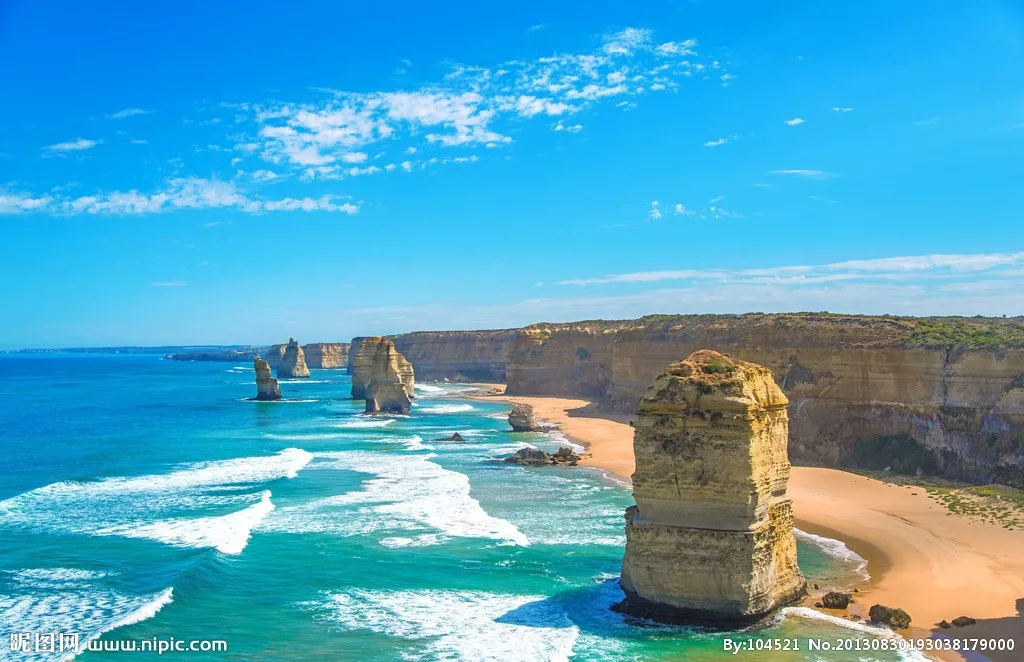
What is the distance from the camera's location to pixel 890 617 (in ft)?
56.0

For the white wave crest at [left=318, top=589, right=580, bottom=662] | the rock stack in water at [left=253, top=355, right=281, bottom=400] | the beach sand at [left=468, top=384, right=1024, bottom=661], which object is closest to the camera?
the white wave crest at [left=318, top=589, right=580, bottom=662]

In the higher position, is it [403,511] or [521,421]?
[521,421]

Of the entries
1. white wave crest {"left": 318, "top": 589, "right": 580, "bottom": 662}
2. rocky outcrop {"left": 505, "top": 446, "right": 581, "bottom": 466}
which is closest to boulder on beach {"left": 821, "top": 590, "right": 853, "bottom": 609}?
white wave crest {"left": 318, "top": 589, "right": 580, "bottom": 662}

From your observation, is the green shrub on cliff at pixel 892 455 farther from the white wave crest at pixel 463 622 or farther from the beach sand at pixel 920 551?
the white wave crest at pixel 463 622

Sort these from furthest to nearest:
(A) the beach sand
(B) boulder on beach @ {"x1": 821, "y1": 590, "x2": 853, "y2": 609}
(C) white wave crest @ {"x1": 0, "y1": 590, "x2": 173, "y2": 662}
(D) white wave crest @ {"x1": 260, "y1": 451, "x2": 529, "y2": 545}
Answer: (D) white wave crest @ {"x1": 260, "y1": 451, "x2": 529, "y2": 545}
(B) boulder on beach @ {"x1": 821, "y1": 590, "x2": 853, "y2": 609}
(A) the beach sand
(C) white wave crest @ {"x1": 0, "y1": 590, "x2": 173, "y2": 662}

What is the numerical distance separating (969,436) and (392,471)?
1005 inches

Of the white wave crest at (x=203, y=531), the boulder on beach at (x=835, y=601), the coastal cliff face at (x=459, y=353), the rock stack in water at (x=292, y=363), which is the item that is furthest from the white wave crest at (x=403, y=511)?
the rock stack in water at (x=292, y=363)

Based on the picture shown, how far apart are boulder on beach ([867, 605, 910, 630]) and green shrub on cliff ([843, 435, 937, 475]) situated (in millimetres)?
18402

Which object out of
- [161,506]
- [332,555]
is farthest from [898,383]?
[161,506]

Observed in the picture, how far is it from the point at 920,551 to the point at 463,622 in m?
14.3

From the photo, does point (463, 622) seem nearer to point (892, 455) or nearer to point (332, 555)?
point (332, 555)

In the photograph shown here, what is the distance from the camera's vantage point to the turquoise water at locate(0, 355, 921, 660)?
16.9 metres

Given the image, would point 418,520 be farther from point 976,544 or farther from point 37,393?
point 37,393

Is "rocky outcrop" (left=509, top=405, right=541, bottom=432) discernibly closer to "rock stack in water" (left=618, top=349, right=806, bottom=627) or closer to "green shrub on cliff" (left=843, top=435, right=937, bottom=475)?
"green shrub on cliff" (left=843, top=435, right=937, bottom=475)
